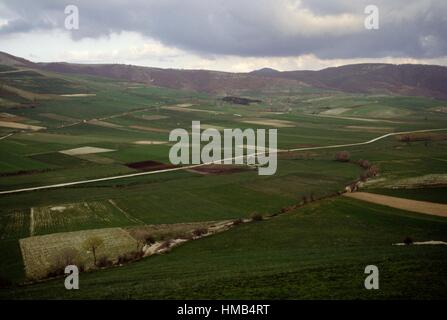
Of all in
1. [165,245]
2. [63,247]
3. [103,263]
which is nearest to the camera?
[103,263]

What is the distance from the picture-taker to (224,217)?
1895 inches

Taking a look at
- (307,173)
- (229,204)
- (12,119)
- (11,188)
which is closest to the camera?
(229,204)

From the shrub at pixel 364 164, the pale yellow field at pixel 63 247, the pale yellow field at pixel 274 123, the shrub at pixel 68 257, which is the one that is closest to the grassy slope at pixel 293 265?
the shrub at pixel 68 257

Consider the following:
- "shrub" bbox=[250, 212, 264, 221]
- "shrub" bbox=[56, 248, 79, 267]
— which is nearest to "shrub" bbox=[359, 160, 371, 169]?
"shrub" bbox=[250, 212, 264, 221]

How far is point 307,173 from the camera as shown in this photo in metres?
71.0

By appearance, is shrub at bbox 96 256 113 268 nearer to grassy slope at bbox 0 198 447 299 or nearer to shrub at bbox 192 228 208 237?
grassy slope at bbox 0 198 447 299

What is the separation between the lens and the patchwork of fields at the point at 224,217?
22.9 meters

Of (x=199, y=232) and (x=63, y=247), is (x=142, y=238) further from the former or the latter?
(x=63, y=247)

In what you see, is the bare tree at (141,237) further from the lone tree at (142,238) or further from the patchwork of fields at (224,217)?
the patchwork of fields at (224,217)

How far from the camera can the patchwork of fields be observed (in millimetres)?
22859

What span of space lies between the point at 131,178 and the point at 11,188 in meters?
16.9

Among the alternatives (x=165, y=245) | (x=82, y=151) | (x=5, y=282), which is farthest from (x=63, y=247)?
(x=82, y=151)

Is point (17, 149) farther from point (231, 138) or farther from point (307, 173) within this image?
point (307, 173)

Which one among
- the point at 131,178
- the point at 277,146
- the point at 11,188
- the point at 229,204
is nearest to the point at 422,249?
the point at 229,204
